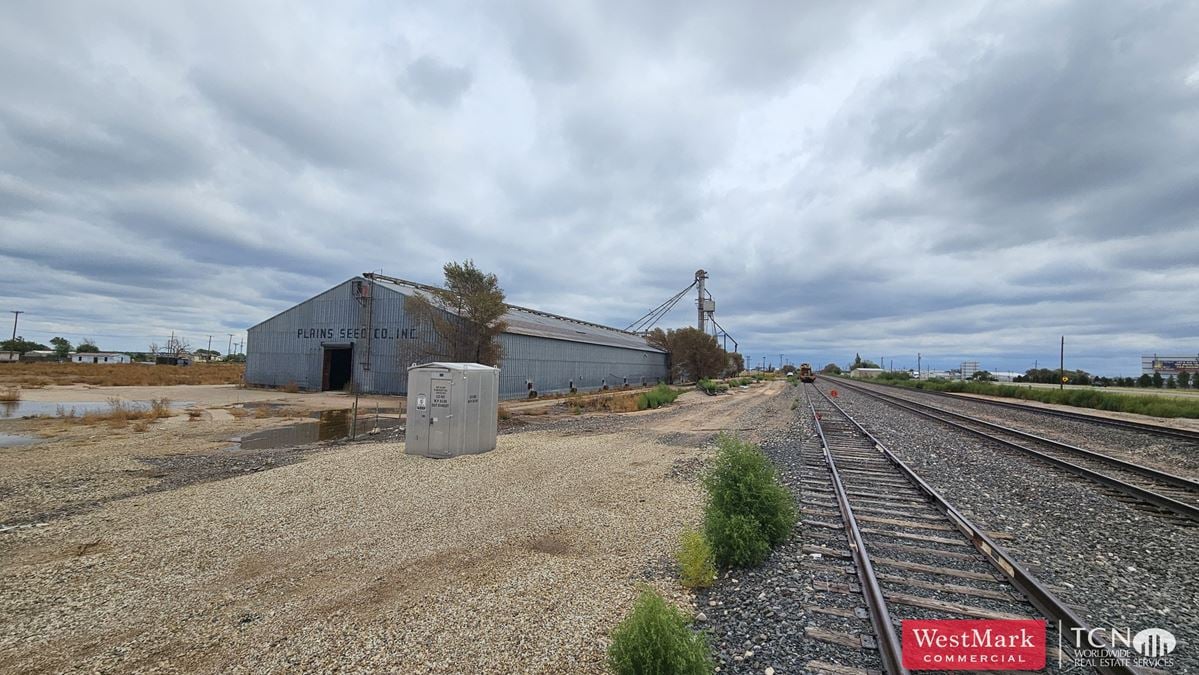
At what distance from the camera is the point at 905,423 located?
21766mm

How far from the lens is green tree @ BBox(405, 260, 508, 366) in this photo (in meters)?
30.8

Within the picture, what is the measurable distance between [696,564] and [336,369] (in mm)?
40319

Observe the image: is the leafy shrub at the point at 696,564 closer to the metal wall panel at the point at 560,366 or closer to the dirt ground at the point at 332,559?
the dirt ground at the point at 332,559

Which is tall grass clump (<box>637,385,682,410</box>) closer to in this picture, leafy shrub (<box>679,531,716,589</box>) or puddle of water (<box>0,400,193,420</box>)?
leafy shrub (<box>679,531,716,589</box>)

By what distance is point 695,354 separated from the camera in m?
67.4

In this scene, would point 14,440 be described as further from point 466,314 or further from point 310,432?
point 466,314

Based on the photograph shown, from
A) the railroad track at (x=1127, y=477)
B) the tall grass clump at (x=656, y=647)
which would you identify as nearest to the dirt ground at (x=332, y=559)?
the tall grass clump at (x=656, y=647)

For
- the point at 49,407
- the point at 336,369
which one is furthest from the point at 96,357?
the point at 49,407

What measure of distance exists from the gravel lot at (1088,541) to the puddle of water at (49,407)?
3109cm

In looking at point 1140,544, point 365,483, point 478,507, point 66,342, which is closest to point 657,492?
point 478,507

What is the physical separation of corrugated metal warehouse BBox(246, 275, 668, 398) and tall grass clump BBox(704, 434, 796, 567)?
26624 mm

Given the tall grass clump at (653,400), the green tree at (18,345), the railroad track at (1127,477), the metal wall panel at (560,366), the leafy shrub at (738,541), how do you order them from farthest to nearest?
the green tree at (18,345) < the metal wall panel at (560,366) < the tall grass clump at (653,400) < the railroad track at (1127,477) < the leafy shrub at (738,541)

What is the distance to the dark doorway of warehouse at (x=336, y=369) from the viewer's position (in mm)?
38281

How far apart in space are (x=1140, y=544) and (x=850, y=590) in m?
4.76
